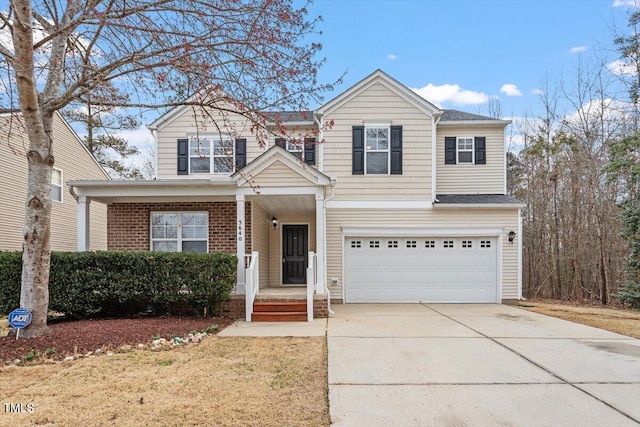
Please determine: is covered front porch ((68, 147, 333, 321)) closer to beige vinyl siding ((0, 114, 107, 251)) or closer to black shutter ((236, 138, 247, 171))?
black shutter ((236, 138, 247, 171))

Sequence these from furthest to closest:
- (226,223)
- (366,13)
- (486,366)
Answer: (226,223) → (366,13) → (486,366)

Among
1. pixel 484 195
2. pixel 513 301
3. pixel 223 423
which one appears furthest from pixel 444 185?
pixel 223 423

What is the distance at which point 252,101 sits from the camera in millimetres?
6230

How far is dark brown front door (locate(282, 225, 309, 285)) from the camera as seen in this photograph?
13.2m

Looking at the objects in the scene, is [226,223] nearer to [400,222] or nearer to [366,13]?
[400,222]

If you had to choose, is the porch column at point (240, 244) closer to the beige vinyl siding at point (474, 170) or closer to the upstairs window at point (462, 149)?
the beige vinyl siding at point (474, 170)

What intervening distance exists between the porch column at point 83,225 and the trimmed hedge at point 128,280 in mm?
1438

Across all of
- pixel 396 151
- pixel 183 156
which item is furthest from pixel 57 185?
pixel 396 151

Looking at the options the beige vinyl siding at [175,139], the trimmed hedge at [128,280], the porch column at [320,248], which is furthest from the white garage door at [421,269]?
the trimmed hedge at [128,280]

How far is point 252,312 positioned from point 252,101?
495 centimetres

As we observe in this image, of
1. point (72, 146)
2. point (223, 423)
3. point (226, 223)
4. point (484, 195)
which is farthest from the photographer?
point (72, 146)

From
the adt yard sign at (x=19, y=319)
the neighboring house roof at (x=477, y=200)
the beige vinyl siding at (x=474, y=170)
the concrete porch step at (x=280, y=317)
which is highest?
the beige vinyl siding at (x=474, y=170)

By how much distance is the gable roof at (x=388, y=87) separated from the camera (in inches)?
500

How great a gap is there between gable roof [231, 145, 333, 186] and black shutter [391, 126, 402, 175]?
3.65 meters
